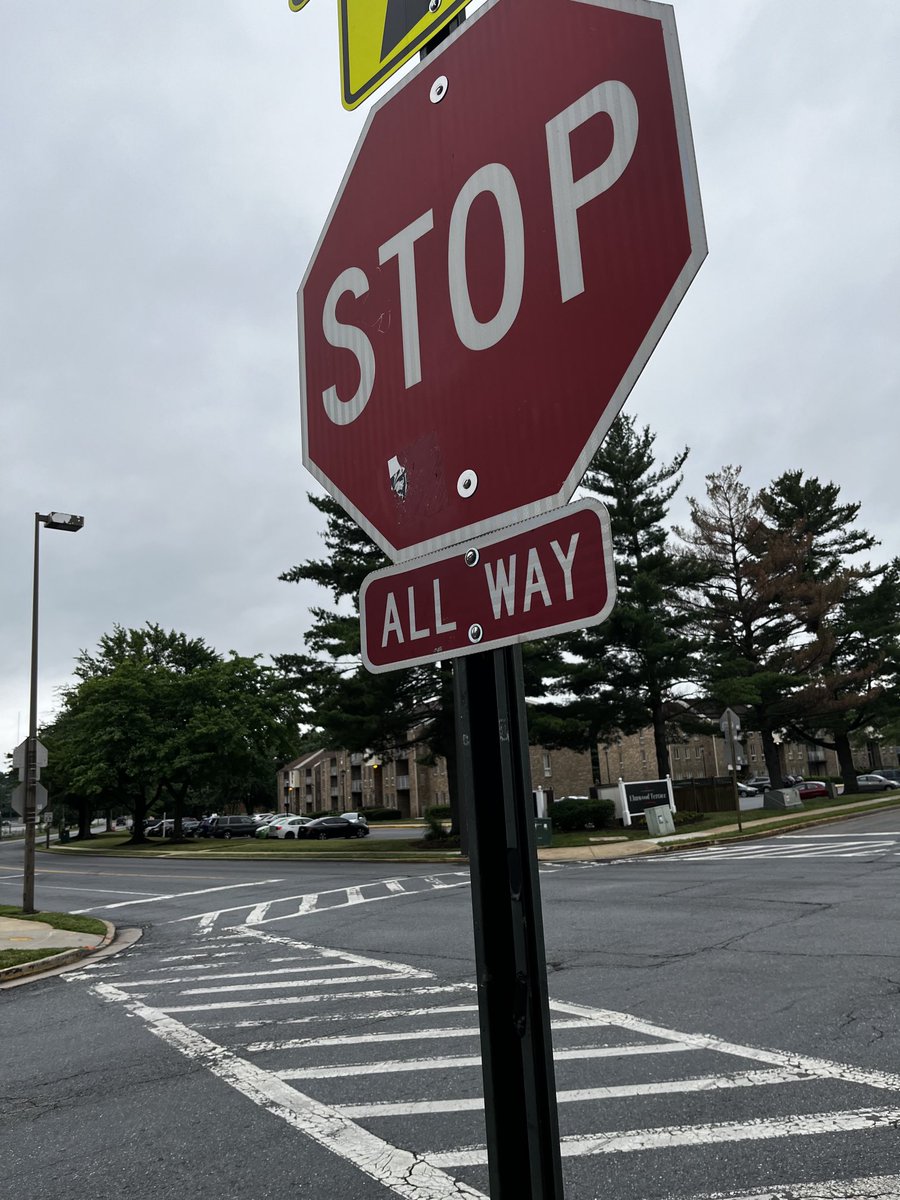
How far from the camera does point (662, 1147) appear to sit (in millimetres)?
4133

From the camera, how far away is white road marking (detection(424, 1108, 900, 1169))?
414 cm

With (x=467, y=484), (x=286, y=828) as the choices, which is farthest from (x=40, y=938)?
(x=286, y=828)

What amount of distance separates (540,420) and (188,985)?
901cm

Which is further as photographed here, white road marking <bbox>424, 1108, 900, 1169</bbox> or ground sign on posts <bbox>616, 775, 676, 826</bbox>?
ground sign on posts <bbox>616, 775, 676, 826</bbox>

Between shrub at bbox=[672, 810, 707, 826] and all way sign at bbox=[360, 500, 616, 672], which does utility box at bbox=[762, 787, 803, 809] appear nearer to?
shrub at bbox=[672, 810, 707, 826]

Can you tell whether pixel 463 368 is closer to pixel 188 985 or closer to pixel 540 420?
pixel 540 420

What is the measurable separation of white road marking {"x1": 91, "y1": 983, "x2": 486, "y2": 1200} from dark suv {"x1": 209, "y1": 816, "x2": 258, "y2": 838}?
53.1m

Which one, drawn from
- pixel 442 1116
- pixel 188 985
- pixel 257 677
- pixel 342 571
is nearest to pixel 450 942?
pixel 188 985

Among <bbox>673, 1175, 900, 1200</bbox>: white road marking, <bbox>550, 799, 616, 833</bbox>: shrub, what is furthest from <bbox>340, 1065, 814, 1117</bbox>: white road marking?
<bbox>550, 799, 616, 833</bbox>: shrub

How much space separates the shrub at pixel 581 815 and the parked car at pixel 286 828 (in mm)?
22441

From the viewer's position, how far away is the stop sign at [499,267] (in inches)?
59.8

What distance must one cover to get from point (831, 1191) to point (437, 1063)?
2581 mm

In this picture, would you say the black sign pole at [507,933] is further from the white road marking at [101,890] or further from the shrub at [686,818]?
the shrub at [686,818]

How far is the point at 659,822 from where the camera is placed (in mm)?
26641
